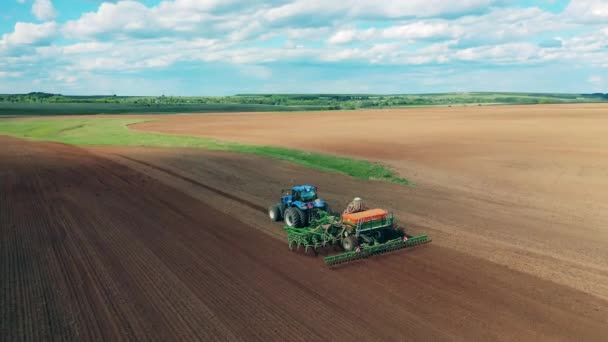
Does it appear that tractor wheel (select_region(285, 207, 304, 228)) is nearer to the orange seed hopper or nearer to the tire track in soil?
the orange seed hopper

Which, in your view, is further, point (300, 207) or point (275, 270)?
point (300, 207)

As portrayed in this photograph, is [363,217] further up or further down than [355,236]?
further up

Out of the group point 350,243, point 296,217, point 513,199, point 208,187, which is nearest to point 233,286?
point 350,243

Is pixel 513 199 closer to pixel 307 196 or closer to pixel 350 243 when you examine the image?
pixel 307 196

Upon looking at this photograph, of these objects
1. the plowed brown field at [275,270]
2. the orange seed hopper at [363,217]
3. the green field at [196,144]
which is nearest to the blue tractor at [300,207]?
the plowed brown field at [275,270]

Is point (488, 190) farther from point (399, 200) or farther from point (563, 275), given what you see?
point (563, 275)

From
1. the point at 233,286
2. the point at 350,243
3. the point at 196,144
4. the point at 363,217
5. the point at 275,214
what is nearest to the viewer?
the point at 233,286
